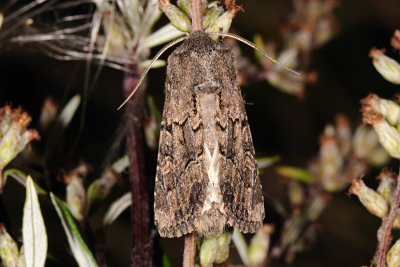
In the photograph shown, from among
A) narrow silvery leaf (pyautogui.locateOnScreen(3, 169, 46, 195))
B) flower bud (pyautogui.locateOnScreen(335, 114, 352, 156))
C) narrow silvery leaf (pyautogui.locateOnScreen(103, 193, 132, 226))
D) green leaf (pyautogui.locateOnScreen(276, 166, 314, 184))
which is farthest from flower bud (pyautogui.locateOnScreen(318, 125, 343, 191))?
narrow silvery leaf (pyautogui.locateOnScreen(3, 169, 46, 195))

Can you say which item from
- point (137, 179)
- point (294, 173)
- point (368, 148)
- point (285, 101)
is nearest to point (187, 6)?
point (137, 179)

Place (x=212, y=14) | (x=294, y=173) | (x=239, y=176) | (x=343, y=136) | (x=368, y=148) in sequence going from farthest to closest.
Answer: (x=343, y=136)
(x=368, y=148)
(x=294, y=173)
(x=239, y=176)
(x=212, y=14)

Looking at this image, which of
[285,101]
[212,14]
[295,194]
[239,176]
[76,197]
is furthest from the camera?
[285,101]

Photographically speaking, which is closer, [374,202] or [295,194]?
[374,202]

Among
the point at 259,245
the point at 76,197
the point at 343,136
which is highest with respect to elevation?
the point at 343,136

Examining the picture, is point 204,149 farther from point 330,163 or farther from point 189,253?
point 330,163

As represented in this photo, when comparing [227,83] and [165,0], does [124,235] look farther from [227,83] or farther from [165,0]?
[165,0]

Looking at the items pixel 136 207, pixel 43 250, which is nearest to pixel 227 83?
pixel 136 207
